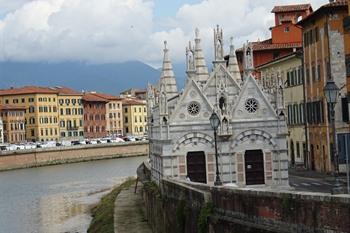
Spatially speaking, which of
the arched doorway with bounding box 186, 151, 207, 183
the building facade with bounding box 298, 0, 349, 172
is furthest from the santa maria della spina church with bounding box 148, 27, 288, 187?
the building facade with bounding box 298, 0, 349, 172

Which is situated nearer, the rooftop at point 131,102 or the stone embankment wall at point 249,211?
the stone embankment wall at point 249,211

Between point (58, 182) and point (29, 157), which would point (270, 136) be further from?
point (29, 157)

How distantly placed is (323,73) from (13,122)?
107296mm

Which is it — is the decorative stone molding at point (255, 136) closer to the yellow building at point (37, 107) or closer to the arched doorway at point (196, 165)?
the arched doorway at point (196, 165)

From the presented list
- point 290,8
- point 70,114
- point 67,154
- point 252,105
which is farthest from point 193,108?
point 70,114

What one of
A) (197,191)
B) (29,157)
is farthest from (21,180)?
(197,191)

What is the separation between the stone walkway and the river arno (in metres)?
2.75

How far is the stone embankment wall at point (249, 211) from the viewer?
15070mm

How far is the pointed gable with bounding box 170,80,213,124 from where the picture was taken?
1348 inches

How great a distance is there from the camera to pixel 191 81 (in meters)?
34.4

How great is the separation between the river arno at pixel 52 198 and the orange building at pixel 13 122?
4486 cm

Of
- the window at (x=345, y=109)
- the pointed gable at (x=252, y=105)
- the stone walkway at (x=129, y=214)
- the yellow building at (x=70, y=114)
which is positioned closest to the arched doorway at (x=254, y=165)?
the pointed gable at (x=252, y=105)

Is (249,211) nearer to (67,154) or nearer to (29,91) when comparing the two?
(67,154)

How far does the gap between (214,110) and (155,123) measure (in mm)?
4390
